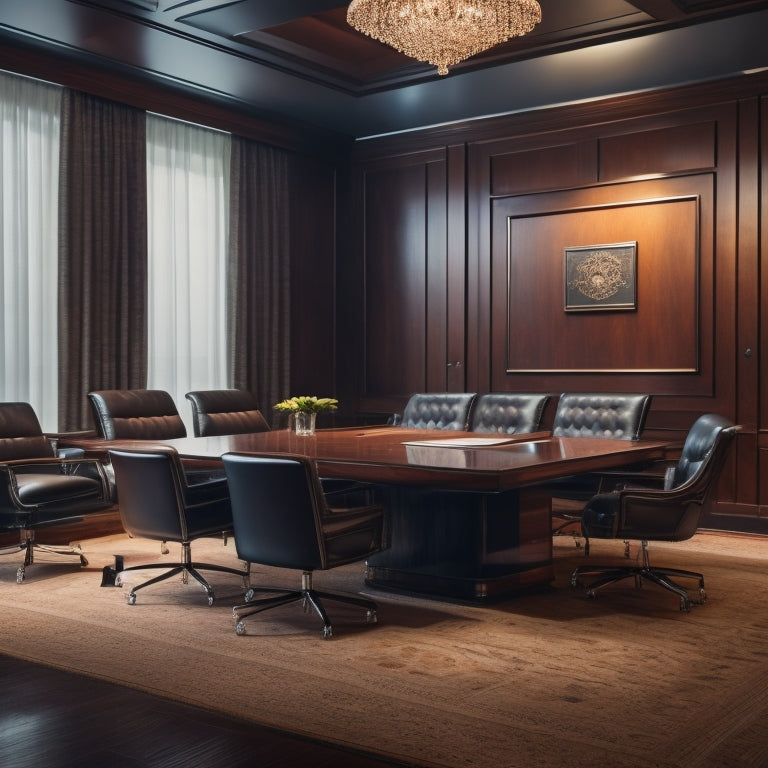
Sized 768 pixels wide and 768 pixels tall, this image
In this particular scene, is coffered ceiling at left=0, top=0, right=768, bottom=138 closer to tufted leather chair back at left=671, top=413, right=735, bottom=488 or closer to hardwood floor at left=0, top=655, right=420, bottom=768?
tufted leather chair back at left=671, top=413, right=735, bottom=488

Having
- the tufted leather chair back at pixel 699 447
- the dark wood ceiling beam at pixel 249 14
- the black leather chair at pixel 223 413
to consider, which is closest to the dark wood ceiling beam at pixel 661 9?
the dark wood ceiling beam at pixel 249 14

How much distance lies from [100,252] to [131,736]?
468 cm

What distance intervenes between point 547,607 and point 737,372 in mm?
3285

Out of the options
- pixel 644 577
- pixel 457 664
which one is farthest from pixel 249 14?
pixel 457 664

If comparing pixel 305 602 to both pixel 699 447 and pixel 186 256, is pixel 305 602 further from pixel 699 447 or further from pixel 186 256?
pixel 186 256

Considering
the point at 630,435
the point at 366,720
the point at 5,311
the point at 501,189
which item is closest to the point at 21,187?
the point at 5,311

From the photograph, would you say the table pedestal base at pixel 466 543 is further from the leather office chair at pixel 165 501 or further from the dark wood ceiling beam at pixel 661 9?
the dark wood ceiling beam at pixel 661 9

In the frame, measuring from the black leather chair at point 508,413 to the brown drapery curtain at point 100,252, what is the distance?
2535mm

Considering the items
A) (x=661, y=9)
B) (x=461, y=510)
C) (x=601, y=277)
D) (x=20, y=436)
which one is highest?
(x=661, y=9)

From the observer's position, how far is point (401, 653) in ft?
12.3

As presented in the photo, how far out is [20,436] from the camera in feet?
18.8

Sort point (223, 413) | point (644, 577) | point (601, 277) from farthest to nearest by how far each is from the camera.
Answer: point (601, 277) < point (223, 413) < point (644, 577)

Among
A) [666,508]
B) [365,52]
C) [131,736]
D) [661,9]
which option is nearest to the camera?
[131,736]

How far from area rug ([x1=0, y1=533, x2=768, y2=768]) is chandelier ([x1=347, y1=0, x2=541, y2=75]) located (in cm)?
293
